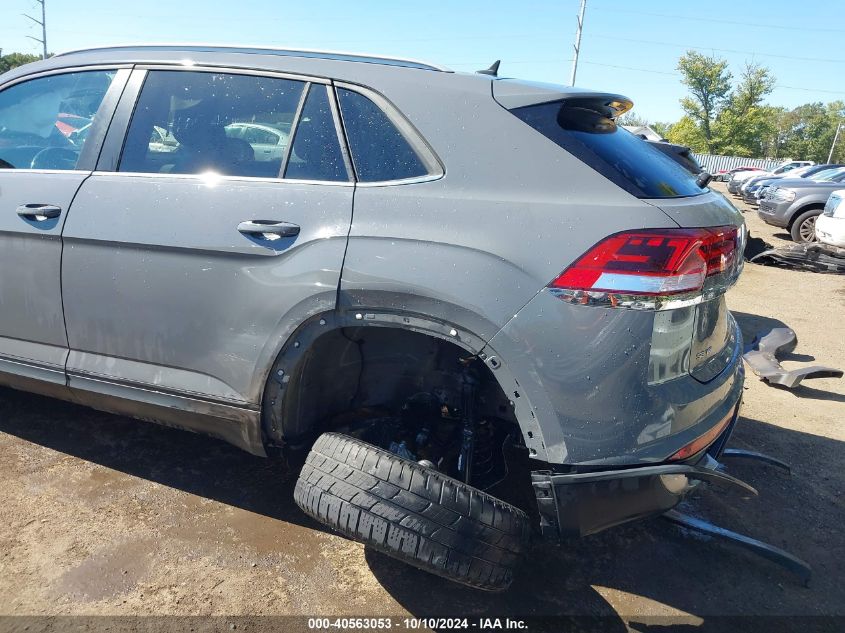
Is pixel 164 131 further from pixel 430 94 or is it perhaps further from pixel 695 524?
pixel 695 524

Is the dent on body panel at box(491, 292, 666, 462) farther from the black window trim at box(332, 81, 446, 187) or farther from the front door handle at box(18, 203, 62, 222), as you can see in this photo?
the front door handle at box(18, 203, 62, 222)

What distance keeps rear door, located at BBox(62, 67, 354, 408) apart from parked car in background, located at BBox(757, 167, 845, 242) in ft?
38.3

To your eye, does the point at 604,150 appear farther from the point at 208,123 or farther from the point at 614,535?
the point at 614,535

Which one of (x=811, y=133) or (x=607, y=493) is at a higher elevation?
(x=607, y=493)

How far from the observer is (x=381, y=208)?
2139mm

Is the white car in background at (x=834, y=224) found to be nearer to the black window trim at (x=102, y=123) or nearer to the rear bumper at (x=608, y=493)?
the rear bumper at (x=608, y=493)

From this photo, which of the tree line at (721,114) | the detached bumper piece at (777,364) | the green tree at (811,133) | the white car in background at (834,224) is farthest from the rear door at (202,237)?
the green tree at (811,133)

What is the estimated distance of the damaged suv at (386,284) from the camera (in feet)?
6.37

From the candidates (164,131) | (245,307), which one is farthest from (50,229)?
(245,307)

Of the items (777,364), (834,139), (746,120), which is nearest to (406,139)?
(777,364)

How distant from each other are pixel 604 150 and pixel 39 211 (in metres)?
2.35

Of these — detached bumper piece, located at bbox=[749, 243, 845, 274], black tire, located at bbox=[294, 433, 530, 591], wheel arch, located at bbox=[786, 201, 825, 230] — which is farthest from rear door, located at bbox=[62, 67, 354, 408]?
wheel arch, located at bbox=[786, 201, 825, 230]

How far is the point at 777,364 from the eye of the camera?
4676mm

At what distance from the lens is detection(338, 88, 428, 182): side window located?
219 cm
